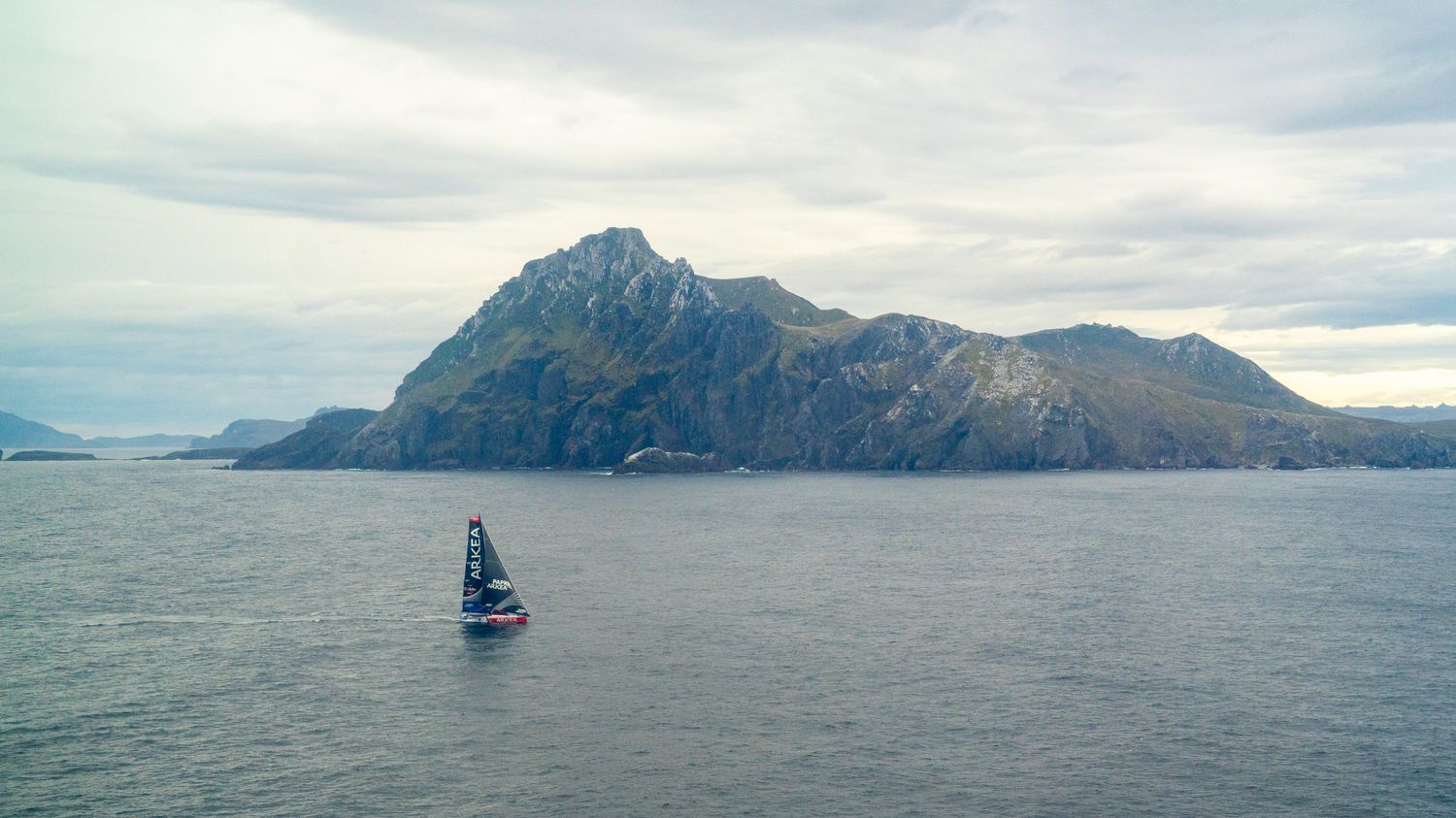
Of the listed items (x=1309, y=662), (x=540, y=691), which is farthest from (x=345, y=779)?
(x=1309, y=662)

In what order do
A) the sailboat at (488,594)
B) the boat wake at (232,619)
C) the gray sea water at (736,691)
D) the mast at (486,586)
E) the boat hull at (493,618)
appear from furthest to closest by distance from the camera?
1. the mast at (486,586)
2. the sailboat at (488,594)
3. the boat hull at (493,618)
4. the boat wake at (232,619)
5. the gray sea water at (736,691)

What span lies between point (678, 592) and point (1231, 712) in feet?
223

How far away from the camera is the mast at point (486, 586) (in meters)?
112

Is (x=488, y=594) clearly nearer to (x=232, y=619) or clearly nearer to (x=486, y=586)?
(x=486, y=586)

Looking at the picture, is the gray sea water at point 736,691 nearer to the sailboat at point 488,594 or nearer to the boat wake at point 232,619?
the boat wake at point 232,619

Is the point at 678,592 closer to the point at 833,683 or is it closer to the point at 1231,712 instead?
the point at 833,683

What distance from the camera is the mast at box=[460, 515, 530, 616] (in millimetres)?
111812

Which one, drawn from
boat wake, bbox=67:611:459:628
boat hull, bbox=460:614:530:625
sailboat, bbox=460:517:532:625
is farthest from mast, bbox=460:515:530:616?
boat wake, bbox=67:611:459:628

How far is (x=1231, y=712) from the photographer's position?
7900cm

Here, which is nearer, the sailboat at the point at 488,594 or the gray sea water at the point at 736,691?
the gray sea water at the point at 736,691

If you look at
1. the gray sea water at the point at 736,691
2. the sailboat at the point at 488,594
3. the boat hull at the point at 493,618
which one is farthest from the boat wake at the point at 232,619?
the sailboat at the point at 488,594

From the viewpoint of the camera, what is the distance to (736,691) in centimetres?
8475

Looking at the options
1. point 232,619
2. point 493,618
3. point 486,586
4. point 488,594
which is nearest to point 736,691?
point 493,618

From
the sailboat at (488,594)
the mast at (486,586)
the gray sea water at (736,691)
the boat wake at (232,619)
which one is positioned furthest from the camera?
the mast at (486,586)
